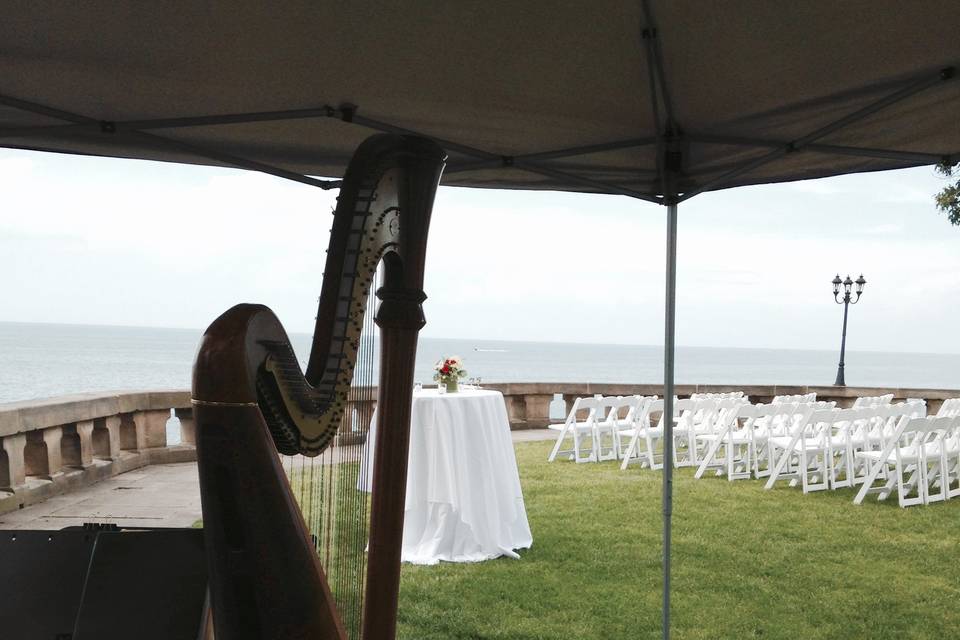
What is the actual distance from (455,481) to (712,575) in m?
1.85

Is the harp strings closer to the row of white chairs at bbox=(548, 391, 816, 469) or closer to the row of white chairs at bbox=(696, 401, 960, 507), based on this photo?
the row of white chairs at bbox=(696, 401, 960, 507)

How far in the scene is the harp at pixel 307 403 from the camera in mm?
1132

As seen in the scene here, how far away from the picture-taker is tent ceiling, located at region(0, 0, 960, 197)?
8.16 ft

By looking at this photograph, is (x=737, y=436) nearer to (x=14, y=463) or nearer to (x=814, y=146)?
(x=814, y=146)

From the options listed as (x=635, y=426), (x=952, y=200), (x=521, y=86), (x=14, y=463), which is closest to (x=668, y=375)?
(x=521, y=86)

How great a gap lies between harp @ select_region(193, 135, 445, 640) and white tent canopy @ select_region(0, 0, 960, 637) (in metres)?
0.88

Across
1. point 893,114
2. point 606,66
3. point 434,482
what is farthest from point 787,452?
point 606,66

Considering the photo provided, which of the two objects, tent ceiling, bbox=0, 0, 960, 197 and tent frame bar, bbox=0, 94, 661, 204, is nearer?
tent ceiling, bbox=0, 0, 960, 197

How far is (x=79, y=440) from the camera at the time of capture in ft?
25.7

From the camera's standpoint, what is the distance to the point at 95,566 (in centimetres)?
242

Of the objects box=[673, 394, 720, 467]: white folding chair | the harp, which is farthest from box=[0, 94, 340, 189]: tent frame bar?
box=[673, 394, 720, 467]: white folding chair

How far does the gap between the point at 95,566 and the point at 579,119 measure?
94.1 inches

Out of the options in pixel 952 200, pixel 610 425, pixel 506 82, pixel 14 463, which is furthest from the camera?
pixel 952 200

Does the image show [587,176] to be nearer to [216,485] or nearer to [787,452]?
[216,485]
